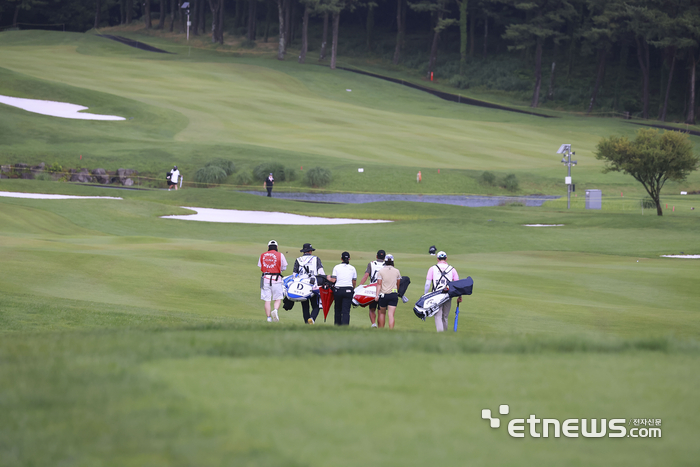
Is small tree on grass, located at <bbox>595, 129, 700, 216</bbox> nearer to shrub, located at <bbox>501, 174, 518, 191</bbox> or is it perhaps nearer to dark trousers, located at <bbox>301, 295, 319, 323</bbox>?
shrub, located at <bbox>501, 174, 518, 191</bbox>

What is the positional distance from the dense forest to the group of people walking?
6929 cm

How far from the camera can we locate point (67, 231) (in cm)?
3020

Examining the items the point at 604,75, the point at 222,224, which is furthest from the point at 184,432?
the point at 604,75

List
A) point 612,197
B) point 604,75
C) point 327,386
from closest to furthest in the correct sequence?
point 327,386 < point 612,197 < point 604,75

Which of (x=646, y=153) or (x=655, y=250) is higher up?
(x=646, y=153)

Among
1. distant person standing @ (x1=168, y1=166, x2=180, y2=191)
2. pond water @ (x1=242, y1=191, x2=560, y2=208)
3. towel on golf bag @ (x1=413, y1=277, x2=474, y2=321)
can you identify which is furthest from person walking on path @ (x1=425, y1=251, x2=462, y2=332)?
pond water @ (x1=242, y1=191, x2=560, y2=208)

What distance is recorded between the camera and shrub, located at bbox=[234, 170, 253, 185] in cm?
4890

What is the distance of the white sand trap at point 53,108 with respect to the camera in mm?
58344

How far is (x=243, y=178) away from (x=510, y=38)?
173 feet

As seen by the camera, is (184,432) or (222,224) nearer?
(184,432)

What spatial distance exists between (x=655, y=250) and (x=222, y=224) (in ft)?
63.0

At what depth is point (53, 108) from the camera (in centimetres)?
5984

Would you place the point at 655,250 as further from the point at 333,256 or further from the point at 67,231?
the point at 67,231

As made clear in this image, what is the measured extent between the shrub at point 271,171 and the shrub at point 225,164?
160 cm
